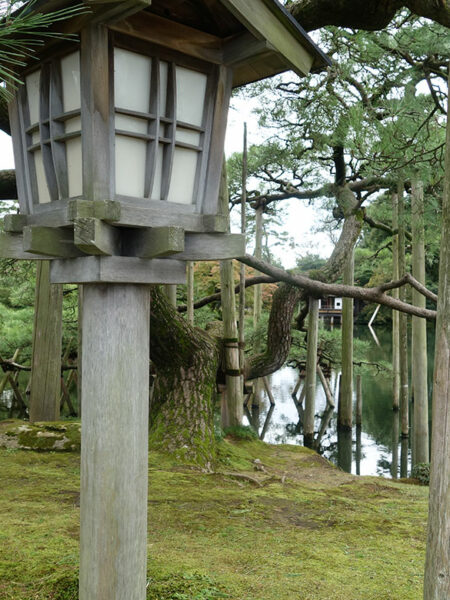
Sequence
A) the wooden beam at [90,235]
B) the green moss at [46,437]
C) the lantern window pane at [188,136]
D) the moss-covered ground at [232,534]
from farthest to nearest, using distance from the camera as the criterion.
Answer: the green moss at [46,437]
the moss-covered ground at [232,534]
the lantern window pane at [188,136]
the wooden beam at [90,235]

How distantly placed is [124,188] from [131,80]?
1.29 feet

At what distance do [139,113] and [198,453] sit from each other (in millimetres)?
4395

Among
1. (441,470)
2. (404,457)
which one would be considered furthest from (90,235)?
(404,457)

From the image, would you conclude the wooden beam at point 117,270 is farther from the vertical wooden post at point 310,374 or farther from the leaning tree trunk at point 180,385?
the vertical wooden post at point 310,374

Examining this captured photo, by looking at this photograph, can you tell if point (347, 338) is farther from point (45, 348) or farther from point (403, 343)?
point (45, 348)

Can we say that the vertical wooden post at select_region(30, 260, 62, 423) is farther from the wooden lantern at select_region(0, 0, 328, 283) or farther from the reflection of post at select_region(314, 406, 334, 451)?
the reflection of post at select_region(314, 406, 334, 451)

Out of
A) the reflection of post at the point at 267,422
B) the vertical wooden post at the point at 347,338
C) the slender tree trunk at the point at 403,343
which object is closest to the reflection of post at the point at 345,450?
the vertical wooden post at the point at 347,338

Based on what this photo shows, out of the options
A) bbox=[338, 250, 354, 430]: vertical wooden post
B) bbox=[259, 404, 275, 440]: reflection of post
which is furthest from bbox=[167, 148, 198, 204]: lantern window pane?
bbox=[259, 404, 275, 440]: reflection of post

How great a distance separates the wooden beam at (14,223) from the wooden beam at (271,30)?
1167mm

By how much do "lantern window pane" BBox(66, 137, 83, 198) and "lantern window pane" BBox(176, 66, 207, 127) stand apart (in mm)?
415

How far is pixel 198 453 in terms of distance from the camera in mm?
5797

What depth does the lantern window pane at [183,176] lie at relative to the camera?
7.26 ft

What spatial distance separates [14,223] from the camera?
229 centimetres

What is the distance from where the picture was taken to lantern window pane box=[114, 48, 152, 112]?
1.98m
